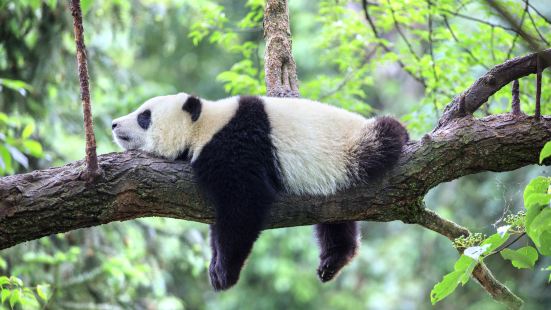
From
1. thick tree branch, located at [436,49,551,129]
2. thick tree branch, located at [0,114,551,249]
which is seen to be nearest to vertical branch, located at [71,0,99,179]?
thick tree branch, located at [0,114,551,249]

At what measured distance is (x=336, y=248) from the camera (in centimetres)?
430

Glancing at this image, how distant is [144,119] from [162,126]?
0.69 feet

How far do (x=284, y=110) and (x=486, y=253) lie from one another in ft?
5.48

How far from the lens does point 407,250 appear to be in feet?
41.2

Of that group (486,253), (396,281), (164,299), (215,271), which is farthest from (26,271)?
(396,281)

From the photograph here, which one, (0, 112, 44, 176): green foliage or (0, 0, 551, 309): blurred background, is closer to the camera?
(0, 112, 44, 176): green foliage

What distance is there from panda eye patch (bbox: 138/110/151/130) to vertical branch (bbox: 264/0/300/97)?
3.10 ft

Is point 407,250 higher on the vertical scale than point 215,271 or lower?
lower

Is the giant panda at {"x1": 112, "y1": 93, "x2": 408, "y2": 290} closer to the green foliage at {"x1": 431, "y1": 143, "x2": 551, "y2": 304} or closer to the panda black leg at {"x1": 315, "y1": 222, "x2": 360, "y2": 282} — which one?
the panda black leg at {"x1": 315, "y1": 222, "x2": 360, "y2": 282}

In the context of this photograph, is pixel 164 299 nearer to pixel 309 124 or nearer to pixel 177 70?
pixel 309 124

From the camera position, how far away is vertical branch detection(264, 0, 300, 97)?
4.64m

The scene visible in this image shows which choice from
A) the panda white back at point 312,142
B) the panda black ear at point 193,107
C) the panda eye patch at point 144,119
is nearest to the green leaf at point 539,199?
the panda white back at point 312,142

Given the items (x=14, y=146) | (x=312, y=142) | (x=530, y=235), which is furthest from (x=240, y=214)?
(x=14, y=146)

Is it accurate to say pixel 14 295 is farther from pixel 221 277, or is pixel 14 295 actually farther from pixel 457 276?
pixel 457 276
